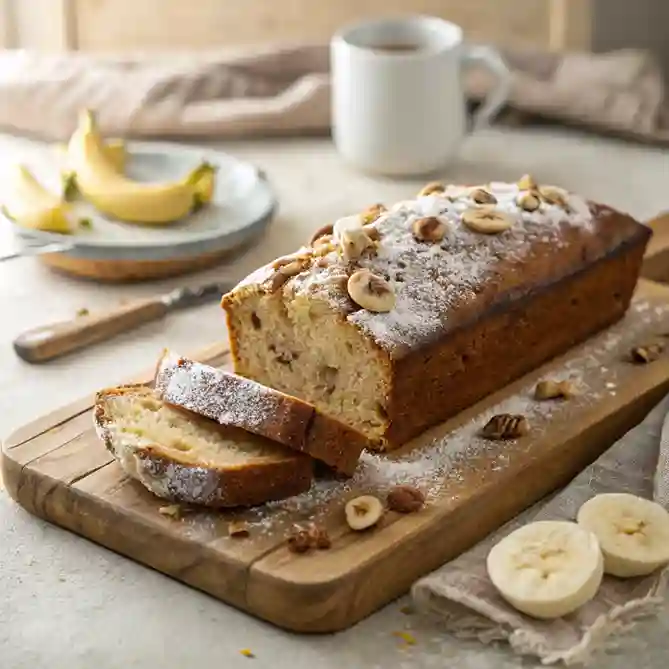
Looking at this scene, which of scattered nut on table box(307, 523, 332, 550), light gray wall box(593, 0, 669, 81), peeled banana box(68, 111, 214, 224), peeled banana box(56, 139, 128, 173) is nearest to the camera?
scattered nut on table box(307, 523, 332, 550)

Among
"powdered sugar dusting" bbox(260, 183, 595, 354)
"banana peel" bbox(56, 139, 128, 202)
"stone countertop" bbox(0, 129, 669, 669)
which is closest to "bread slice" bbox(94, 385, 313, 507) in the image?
"stone countertop" bbox(0, 129, 669, 669)

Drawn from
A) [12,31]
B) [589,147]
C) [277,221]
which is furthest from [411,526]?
[12,31]

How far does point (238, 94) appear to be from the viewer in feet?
10.8

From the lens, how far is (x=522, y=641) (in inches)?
60.7

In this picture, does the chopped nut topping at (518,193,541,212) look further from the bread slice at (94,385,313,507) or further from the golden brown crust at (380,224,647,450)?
the bread slice at (94,385,313,507)

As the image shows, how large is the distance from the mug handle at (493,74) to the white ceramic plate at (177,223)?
55cm

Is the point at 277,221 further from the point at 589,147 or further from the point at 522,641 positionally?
the point at 522,641

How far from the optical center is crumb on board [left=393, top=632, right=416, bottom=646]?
5.17 ft

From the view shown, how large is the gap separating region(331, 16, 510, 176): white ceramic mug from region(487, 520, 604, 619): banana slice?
55.0 inches

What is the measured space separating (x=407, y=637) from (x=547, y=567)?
0.18 meters

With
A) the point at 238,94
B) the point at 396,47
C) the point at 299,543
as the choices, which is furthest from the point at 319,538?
the point at 238,94

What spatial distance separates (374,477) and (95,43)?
2.35 meters

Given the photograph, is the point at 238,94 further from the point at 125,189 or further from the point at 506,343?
the point at 506,343

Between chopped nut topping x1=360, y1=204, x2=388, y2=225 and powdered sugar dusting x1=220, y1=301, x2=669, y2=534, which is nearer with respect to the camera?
powdered sugar dusting x1=220, y1=301, x2=669, y2=534
